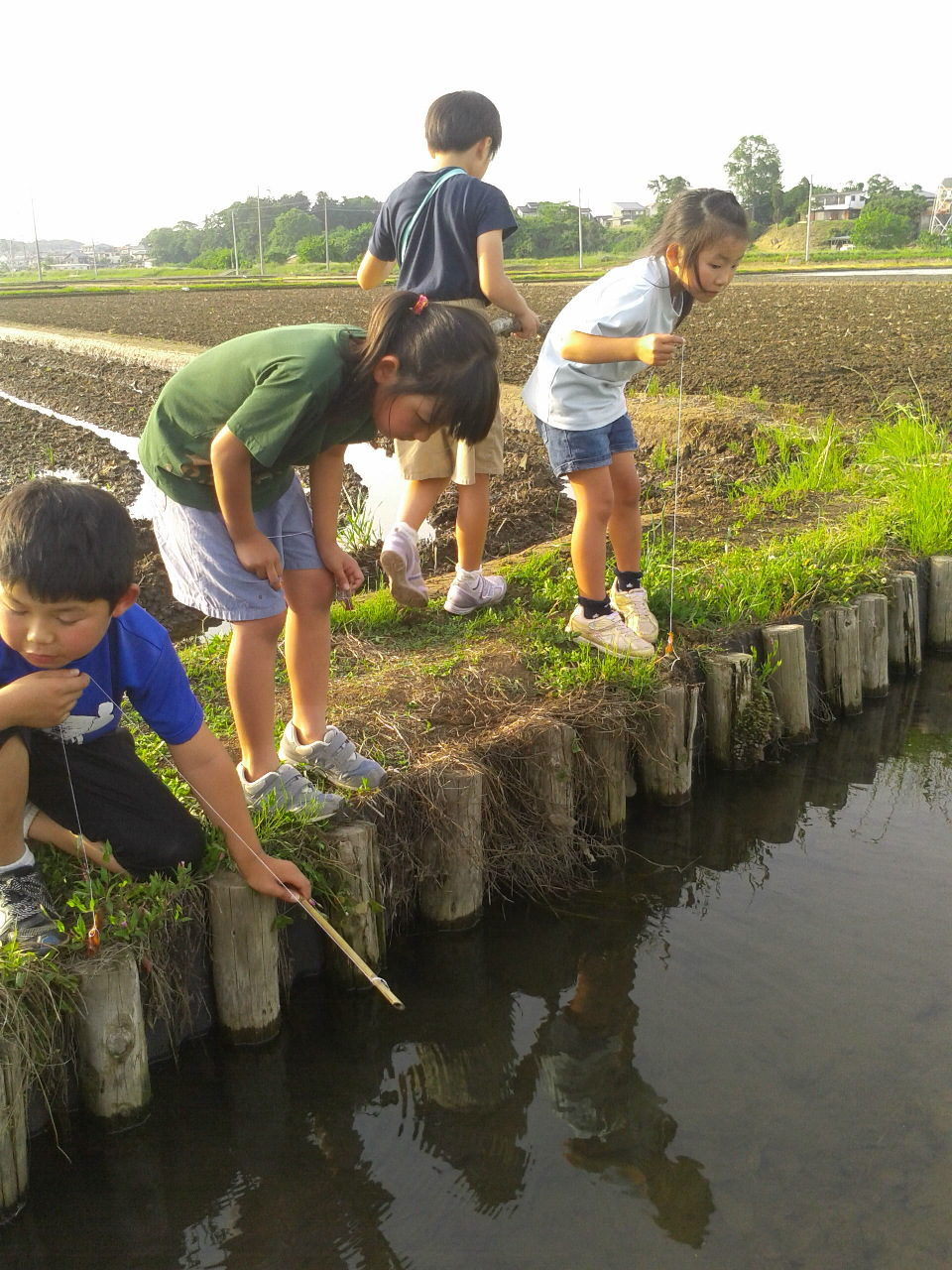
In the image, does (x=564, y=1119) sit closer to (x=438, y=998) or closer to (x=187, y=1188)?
(x=438, y=998)

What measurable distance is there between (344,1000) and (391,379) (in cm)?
169

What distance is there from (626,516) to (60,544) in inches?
103

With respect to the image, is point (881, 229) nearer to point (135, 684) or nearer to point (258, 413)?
point (258, 413)

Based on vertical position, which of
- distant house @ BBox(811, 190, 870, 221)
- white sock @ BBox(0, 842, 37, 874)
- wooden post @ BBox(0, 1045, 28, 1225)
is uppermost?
distant house @ BBox(811, 190, 870, 221)

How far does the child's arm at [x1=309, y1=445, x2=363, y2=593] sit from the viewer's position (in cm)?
295

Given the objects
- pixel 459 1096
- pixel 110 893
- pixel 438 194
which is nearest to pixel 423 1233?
pixel 459 1096

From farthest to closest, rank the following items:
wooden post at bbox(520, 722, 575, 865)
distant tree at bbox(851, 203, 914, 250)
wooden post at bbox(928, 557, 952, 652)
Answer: distant tree at bbox(851, 203, 914, 250) < wooden post at bbox(928, 557, 952, 652) < wooden post at bbox(520, 722, 575, 865)

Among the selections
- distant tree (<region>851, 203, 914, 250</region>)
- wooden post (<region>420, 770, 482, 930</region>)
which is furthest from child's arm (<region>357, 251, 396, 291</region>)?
distant tree (<region>851, 203, 914, 250</region>)

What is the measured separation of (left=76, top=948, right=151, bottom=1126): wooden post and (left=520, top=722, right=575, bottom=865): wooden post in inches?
55.8

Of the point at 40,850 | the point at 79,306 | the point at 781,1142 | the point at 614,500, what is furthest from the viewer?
the point at 79,306

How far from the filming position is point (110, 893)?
2.67m

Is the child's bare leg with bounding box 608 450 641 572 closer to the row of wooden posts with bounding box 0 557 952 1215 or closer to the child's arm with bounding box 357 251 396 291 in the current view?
Result: the row of wooden posts with bounding box 0 557 952 1215

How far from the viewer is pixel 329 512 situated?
3.02 metres

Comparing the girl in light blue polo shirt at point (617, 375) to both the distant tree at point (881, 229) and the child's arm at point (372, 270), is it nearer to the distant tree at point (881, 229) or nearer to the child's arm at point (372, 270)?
the child's arm at point (372, 270)
